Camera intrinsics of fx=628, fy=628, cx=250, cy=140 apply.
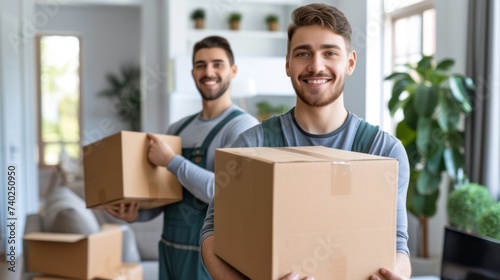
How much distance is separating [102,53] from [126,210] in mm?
7680

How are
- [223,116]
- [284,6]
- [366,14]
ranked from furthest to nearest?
[284,6] < [223,116] < [366,14]

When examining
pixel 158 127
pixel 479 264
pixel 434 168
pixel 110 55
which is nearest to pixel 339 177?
pixel 479 264

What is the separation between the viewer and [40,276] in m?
3.16

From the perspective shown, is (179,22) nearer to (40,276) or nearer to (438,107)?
(438,107)

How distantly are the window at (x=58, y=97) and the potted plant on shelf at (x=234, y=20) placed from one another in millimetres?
4327

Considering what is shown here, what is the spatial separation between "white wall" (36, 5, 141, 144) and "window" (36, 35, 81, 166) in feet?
0.52

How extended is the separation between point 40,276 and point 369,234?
2.41 m


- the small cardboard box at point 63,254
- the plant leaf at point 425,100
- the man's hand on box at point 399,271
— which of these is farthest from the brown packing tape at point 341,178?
the plant leaf at point 425,100

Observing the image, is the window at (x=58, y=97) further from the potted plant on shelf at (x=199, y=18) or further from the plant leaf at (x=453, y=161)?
the plant leaf at (x=453, y=161)

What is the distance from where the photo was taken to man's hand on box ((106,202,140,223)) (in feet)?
7.30

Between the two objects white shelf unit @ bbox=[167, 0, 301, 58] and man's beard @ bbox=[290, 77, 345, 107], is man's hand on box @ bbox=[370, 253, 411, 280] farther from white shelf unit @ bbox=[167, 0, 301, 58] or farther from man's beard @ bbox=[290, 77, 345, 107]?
white shelf unit @ bbox=[167, 0, 301, 58]

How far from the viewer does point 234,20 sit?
5.98 m

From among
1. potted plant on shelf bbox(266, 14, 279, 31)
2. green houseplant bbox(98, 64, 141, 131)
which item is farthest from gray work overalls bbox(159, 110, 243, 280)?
green houseplant bbox(98, 64, 141, 131)

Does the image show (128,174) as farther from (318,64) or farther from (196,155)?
(318,64)
